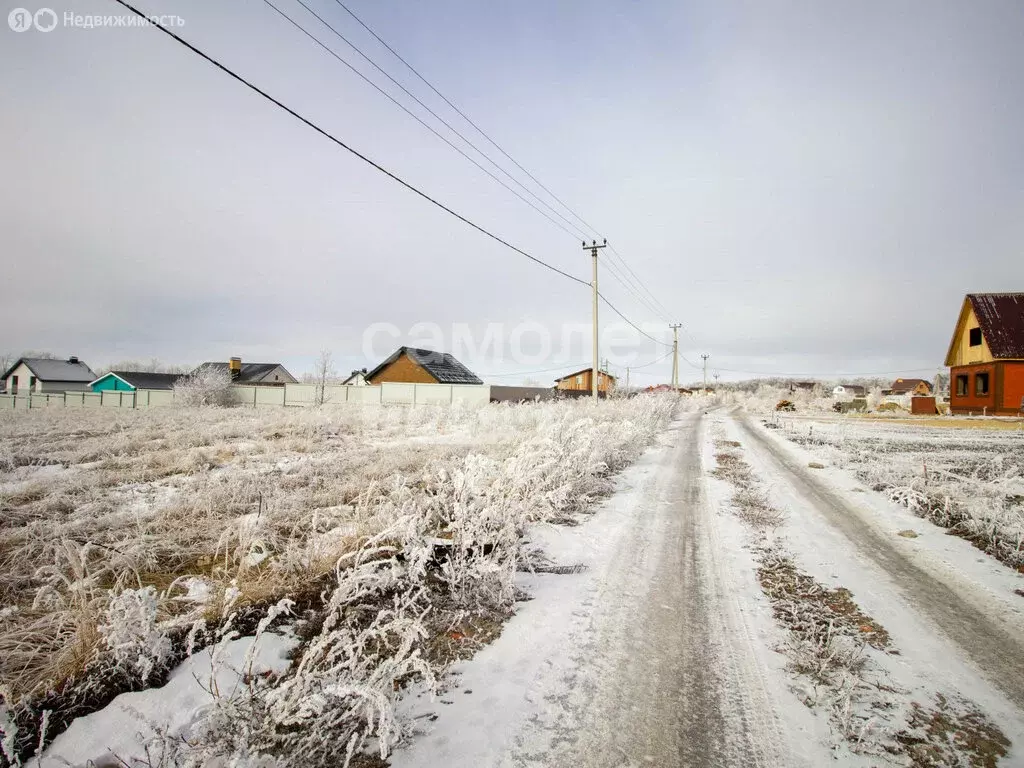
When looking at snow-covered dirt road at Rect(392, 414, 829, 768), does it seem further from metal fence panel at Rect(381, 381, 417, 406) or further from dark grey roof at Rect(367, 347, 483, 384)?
dark grey roof at Rect(367, 347, 483, 384)

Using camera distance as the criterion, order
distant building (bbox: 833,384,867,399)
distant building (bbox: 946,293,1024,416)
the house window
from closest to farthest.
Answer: distant building (bbox: 946,293,1024,416) → the house window → distant building (bbox: 833,384,867,399)

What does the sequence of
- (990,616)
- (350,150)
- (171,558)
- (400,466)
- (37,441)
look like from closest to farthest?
(990,616), (171,558), (350,150), (400,466), (37,441)

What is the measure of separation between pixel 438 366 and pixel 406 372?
8.79ft

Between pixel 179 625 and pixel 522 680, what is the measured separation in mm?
2096

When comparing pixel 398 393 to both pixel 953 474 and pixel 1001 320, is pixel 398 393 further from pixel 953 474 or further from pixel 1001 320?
pixel 1001 320

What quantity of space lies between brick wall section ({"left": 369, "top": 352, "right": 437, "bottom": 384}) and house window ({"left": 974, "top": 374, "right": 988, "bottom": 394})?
3235cm

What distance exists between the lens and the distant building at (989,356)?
20.6 metres

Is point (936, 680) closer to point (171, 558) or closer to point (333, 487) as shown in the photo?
point (171, 558)

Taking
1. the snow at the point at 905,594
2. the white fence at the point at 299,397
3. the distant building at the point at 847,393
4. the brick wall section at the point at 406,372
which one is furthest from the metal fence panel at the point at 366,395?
the distant building at the point at 847,393

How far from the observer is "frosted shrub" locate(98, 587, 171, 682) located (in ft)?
7.45

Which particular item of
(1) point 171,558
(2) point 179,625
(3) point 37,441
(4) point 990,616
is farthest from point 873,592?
(3) point 37,441

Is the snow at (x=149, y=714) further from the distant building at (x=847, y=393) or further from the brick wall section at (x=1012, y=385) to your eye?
the distant building at (x=847, y=393)

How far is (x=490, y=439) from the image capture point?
1272 centimetres

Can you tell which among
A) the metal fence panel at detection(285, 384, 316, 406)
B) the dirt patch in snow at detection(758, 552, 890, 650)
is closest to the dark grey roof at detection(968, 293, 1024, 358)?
the dirt patch in snow at detection(758, 552, 890, 650)
